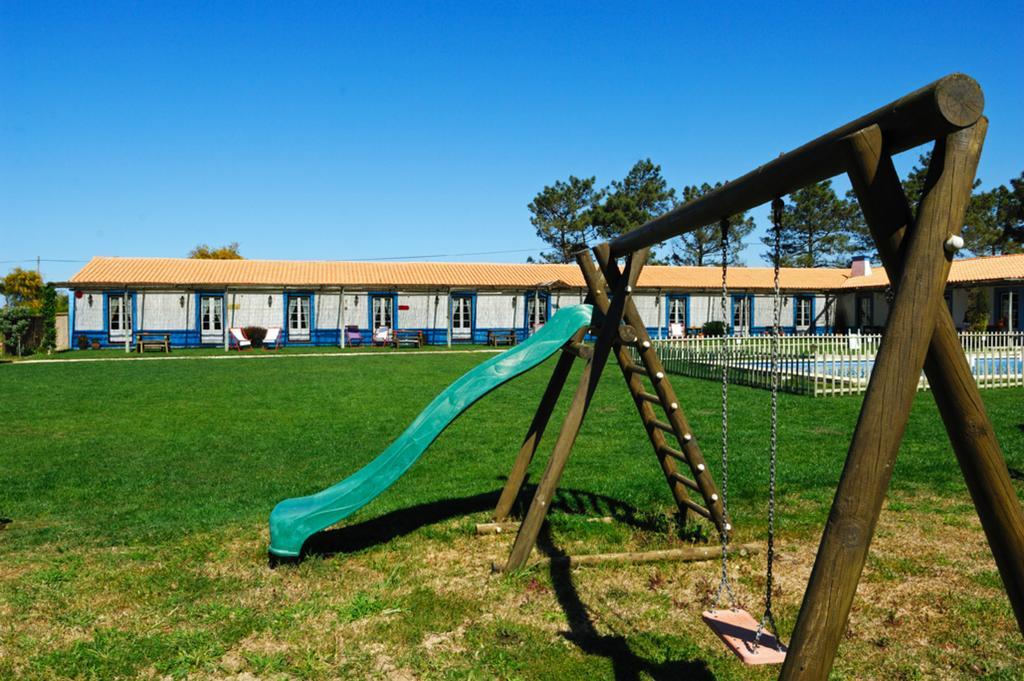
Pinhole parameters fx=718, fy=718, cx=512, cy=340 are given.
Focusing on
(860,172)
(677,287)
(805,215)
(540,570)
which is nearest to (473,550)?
(540,570)

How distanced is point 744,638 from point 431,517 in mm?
3321

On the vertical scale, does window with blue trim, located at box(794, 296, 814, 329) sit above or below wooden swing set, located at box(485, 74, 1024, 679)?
above

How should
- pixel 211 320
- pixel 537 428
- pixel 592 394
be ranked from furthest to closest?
pixel 211 320 → pixel 537 428 → pixel 592 394

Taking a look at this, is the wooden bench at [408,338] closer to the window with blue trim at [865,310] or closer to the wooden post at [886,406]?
the window with blue trim at [865,310]

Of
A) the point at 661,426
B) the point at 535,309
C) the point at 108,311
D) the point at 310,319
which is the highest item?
the point at 535,309

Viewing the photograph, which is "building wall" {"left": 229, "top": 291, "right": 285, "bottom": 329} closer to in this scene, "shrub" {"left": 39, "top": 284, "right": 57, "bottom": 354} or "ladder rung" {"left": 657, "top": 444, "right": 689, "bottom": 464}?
"shrub" {"left": 39, "top": 284, "right": 57, "bottom": 354}

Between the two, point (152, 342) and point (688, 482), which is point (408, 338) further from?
point (688, 482)

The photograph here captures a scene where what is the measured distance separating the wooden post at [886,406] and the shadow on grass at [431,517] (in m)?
3.41

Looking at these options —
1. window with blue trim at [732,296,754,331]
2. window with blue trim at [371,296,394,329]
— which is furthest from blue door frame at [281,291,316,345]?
window with blue trim at [732,296,754,331]

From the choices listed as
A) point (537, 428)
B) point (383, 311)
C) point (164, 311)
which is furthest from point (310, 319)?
point (537, 428)

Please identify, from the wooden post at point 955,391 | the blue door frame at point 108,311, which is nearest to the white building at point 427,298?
the blue door frame at point 108,311

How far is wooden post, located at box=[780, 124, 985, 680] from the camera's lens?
204 cm

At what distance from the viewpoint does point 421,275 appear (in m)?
37.2

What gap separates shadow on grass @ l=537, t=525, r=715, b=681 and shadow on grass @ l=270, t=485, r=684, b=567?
1.41 m
